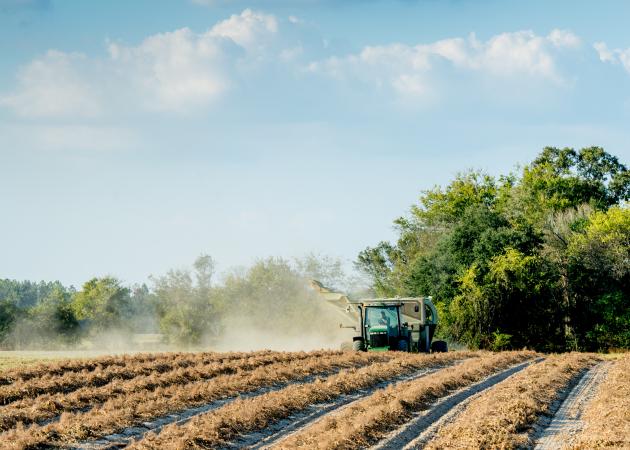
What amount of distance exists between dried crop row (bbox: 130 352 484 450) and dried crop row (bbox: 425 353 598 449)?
3.25 m

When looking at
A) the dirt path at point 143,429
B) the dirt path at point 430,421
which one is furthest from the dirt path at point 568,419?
the dirt path at point 143,429

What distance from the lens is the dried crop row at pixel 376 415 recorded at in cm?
1270

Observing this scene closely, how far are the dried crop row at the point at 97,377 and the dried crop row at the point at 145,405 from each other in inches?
95.6

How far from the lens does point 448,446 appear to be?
41.0ft

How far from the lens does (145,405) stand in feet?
51.8

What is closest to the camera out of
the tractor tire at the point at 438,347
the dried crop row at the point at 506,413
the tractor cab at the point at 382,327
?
the dried crop row at the point at 506,413

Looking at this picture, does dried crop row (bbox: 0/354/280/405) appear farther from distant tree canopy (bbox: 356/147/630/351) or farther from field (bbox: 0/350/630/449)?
distant tree canopy (bbox: 356/147/630/351)

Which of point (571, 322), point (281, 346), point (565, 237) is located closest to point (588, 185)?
point (565, 237)

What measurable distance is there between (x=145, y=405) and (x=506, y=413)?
7.09m

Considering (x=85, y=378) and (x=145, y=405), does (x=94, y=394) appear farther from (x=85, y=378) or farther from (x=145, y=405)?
(x=85, y=378)

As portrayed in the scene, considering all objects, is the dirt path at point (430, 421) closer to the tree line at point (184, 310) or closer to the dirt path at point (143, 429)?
the dirt path at point (143, 429)

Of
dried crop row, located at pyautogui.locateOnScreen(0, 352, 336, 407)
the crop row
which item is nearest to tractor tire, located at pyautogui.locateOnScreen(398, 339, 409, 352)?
dried crop row, located at pyautogui.locateOnScreen(0, 352, 336, 407)

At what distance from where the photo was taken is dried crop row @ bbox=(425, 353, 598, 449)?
42.1 feet

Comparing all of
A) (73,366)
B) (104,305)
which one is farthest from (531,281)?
(104,305)
